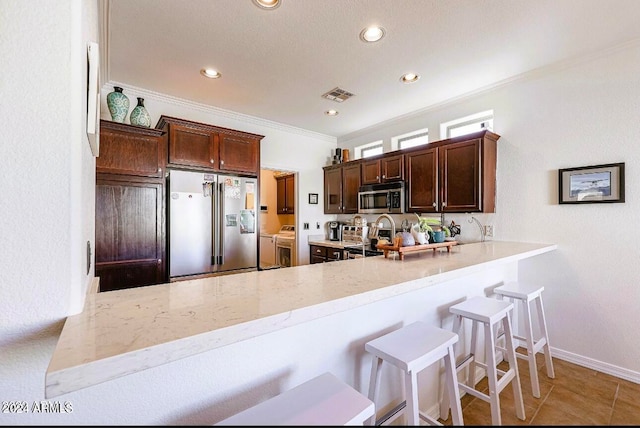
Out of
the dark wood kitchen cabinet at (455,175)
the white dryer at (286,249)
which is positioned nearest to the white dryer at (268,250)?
the white dryer at (286,249)

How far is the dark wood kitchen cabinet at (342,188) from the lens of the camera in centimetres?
426

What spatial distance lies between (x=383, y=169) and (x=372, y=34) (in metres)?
1.92

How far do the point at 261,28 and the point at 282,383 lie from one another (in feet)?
7.22

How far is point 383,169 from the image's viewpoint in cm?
382

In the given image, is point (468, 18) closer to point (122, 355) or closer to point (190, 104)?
point (122, 355)

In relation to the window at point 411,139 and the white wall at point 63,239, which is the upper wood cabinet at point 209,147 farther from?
the window at point 411,139

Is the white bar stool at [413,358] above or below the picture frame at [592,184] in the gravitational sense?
below

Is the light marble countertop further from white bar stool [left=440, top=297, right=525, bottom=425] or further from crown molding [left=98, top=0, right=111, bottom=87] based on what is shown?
crown molding [left=98, top=0, right=111, bottom=87]

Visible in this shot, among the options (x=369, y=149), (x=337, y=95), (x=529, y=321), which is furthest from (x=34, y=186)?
(x=369, y=149)

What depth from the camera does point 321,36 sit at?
2.11 m

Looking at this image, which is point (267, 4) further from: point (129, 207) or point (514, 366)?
point (514, 366)

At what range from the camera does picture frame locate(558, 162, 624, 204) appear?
7.32 feet

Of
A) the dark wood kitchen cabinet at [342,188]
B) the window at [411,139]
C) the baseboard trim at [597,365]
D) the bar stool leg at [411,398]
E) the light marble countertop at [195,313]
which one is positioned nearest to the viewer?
the light marble countertop at [195,313]

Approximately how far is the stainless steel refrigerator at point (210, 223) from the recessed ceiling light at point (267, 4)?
1.76m
